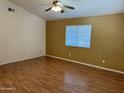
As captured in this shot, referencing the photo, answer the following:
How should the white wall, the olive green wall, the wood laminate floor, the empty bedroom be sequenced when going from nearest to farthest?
the wood laminate floor → the empty bedroom → the olive green wall → the white wall

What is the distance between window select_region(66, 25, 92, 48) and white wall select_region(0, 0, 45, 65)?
71.9 inches

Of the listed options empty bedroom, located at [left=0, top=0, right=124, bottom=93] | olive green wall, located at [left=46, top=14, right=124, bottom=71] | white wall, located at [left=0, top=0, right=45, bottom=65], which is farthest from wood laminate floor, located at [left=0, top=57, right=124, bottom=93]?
white wall, located at [left=0, top=0, right=45, bottom=65]

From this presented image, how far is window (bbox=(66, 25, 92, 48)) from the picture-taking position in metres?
4.32

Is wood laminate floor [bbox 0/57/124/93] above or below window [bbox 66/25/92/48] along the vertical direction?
below

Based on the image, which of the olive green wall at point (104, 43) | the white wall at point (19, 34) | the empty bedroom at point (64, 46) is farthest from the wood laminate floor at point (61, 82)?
the white wall at point (19, 34)

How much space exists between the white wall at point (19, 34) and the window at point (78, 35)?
1.83 metres

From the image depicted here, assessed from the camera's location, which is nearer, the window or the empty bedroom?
the empty bedroom

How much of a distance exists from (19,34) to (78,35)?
2.86m

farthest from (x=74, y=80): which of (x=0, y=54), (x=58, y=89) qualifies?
(x=0, y=54)

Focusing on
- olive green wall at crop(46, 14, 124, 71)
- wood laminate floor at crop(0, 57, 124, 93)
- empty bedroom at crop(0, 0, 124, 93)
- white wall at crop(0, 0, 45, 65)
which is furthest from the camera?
white wall at crop(0, 0, 45, 65)

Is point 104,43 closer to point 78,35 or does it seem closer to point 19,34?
point 78,35

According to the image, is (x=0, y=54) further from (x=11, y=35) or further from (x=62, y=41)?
(x=62, y=41)

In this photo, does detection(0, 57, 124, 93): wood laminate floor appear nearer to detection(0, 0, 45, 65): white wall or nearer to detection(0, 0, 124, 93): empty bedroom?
detection(0, 0, 124, 93): empty bedroom

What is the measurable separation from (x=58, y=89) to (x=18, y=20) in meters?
3.75
